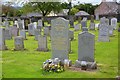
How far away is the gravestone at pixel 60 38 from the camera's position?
38.2 feet

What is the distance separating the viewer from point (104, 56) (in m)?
13.6

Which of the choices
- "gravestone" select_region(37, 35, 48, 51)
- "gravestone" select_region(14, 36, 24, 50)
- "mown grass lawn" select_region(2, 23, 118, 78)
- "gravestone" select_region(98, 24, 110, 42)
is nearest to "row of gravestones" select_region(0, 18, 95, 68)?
"mown grass lawn" select_region(2, 23, 118, 78)

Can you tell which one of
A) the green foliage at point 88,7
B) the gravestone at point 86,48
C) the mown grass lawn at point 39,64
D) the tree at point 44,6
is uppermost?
the green foliage at point 88,7

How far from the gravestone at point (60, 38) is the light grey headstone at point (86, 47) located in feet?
2.35

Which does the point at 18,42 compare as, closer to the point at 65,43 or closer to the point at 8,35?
the point at 65,43

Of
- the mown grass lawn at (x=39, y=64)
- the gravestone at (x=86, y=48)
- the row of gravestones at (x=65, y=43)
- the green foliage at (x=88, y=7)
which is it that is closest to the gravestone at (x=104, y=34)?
the mown grass lawn at (x=39, y=64)

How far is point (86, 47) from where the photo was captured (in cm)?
1111

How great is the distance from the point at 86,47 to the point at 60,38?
1.28 metres

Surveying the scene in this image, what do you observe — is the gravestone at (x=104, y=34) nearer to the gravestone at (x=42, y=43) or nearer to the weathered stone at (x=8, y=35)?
the gravestone at (x=42, y=43)

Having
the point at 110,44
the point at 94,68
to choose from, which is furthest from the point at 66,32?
the point at 110,44

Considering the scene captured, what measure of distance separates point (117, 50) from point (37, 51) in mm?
4564

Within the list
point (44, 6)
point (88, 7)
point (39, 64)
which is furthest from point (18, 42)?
point (88, 7)

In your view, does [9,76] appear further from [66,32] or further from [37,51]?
[37,51]

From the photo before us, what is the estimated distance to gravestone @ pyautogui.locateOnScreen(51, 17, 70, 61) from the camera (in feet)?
38.2
